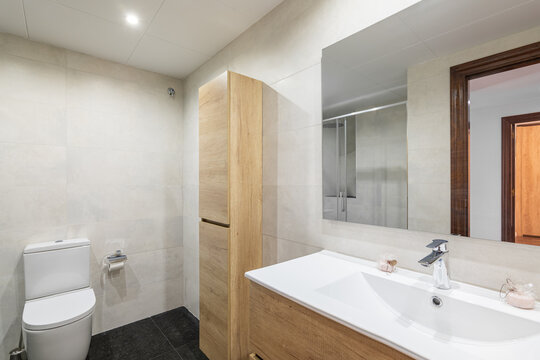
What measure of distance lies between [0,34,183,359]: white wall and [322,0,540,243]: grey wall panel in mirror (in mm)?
1840

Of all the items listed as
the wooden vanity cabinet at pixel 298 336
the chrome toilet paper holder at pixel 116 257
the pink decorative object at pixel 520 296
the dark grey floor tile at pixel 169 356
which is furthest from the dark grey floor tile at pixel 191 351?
the pink decorative object at pixel 520 296

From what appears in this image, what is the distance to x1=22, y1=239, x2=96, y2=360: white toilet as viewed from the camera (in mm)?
1533

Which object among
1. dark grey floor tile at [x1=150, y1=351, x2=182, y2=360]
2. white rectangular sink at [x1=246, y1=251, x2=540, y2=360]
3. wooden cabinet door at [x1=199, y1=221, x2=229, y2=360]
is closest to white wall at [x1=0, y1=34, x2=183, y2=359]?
dark grey floor tile at [x1=150, y1=351, x2=182, y2=360]

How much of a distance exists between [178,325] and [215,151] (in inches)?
66.8

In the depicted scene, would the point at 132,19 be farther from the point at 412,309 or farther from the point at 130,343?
the point at 130,343

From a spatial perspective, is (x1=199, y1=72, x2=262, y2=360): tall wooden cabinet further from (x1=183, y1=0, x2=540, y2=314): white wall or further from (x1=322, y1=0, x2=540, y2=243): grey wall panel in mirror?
(x1=322, y1=0, x2=540, y2=243): grey wall panel in mirror

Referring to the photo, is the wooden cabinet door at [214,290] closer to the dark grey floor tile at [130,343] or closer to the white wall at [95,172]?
the dark grey floor tile at [130,343]

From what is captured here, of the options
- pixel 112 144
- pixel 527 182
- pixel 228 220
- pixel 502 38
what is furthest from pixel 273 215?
pixel 112 144

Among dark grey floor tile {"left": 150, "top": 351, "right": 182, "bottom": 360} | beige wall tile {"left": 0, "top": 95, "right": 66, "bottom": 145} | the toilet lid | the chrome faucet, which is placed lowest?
dark grey floor tile {"left": 150, "top": 351, "right": 182, "bottom": 360}

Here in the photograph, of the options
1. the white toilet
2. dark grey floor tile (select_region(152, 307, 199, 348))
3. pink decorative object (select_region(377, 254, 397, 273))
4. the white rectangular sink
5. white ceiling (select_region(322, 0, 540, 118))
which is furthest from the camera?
dark grey floor tile (select_region(152, 307, 199, 348))

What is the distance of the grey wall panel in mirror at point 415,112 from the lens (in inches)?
32.9

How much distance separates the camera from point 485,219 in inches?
33.6

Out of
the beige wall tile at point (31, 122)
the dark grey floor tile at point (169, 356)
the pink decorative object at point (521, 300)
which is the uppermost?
the beige wall tile at point (31, 122)

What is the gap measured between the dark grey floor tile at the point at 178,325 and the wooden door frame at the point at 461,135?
6.92 ft
